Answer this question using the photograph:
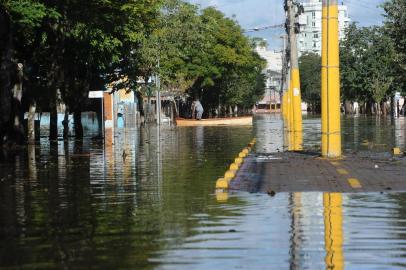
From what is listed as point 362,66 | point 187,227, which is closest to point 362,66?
point 362,66

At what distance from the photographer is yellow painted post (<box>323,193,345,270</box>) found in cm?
870

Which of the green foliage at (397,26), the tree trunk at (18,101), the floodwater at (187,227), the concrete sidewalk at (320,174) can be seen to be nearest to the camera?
the floodwater at (187,227)

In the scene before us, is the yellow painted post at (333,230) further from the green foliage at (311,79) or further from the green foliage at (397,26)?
the green foliage at (311,79)

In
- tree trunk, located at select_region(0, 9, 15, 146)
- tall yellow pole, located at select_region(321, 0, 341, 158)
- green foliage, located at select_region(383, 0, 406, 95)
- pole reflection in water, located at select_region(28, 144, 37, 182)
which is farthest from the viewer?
green foliage, located at select_region(383, 0, 406, 95)

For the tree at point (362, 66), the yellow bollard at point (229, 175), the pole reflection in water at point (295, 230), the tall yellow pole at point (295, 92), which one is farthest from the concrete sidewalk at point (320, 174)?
the tree at point (362, 66)

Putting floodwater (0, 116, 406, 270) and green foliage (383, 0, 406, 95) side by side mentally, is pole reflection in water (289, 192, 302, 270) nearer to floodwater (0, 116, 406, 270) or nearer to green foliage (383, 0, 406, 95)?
floodwater (0, 116, 406, 270)

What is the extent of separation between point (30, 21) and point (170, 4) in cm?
4291

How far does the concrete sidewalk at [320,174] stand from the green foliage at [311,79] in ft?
478

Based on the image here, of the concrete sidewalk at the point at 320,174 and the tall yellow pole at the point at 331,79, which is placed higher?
the tall yellow pole at the point at 331,79

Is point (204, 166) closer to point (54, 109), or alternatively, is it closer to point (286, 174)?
point (286, 174)

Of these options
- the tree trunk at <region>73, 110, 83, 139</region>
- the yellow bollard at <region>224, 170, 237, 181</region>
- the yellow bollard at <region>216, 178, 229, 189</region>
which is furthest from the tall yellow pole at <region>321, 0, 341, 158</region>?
the tree trunk at <region>73, 110, 83, 139</region>

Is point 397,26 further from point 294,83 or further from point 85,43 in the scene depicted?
point 85,43

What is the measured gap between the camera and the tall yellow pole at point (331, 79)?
22359 mm

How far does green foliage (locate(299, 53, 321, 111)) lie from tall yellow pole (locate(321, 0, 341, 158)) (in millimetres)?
144331
